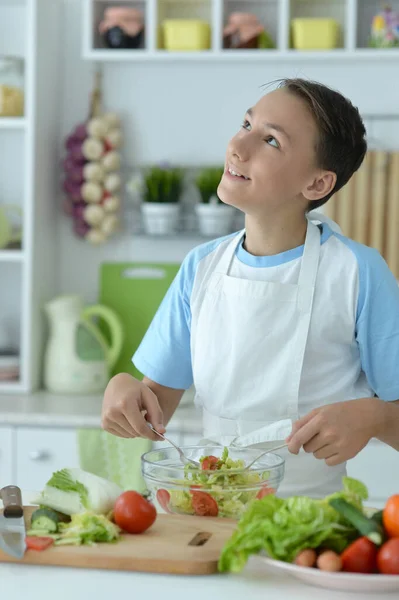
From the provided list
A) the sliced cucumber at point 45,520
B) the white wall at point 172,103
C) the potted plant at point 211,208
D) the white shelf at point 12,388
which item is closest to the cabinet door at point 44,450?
the white shelf at point 12,388

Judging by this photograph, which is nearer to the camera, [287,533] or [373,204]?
[287,533]

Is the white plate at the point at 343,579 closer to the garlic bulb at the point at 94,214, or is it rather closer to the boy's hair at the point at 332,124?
the boy's hair at the point at 332,124

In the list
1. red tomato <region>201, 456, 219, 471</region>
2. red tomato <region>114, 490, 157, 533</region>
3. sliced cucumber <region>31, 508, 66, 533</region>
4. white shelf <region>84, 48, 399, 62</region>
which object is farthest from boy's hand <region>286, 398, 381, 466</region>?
white shelf <region>84, 48, 399, 62</region>

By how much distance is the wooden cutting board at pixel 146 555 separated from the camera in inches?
42.8

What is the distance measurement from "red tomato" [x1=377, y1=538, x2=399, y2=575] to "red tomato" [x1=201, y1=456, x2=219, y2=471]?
1.11ft

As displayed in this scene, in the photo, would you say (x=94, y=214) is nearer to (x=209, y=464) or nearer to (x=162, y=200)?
(x=162, y=200)

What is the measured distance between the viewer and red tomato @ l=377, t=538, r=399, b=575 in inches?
39.1

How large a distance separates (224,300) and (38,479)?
1172 mm

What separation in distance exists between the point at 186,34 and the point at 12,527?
76.4 inches

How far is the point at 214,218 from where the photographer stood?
2.90 m

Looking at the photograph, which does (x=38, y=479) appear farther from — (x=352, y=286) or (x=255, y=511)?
(x=255, y=511)

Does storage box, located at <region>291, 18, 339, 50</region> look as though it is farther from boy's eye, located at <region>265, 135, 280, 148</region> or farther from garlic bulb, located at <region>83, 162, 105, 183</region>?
boy's eye, located at <region>265, 135, 280, 148</region>

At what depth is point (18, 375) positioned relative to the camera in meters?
2.93

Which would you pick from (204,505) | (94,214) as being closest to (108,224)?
(94,214)
